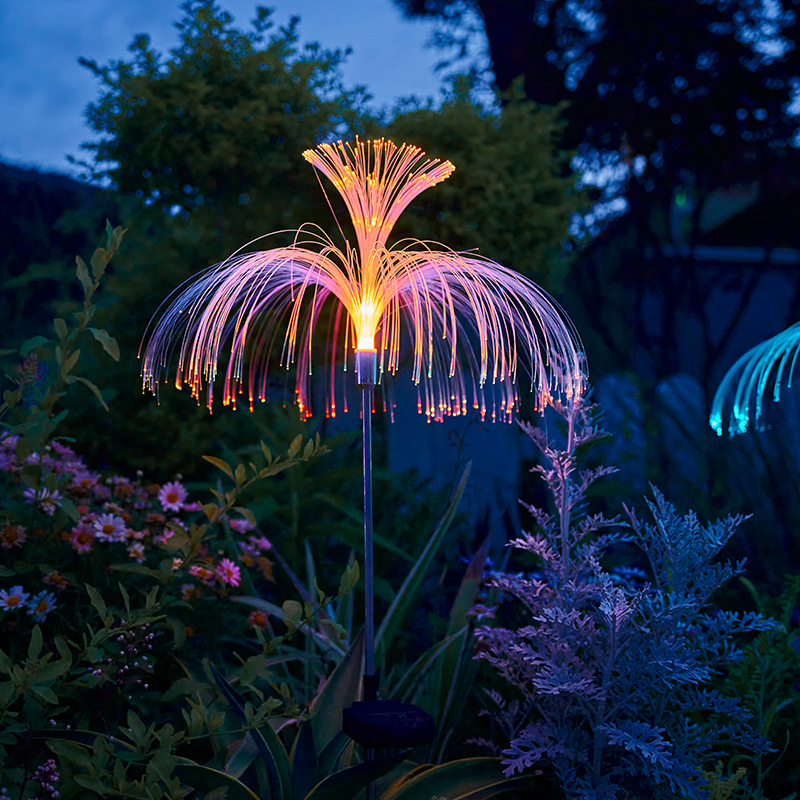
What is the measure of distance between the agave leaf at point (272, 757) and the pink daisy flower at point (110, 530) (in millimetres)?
565

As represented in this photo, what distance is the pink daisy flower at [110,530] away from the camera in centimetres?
233

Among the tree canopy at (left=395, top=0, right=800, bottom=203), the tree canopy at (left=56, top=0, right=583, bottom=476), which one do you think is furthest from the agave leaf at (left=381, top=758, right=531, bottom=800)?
the tree canopy at (left=395, top=0, right=800, bottom=203)

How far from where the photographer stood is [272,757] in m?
1.94

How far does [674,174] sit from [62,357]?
738 centimetres

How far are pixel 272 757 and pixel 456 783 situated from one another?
0.55 m

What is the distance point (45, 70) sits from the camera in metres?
7.60

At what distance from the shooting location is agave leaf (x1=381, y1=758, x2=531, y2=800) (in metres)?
2.09

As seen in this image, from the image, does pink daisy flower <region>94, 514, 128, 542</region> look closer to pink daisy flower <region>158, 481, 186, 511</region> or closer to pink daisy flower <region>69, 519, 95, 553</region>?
pink daisy flower <region>69, 519, 95, 553</region>

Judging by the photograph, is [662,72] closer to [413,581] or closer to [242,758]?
[413,581]

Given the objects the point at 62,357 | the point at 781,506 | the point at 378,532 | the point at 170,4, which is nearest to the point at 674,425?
the point at 781,506

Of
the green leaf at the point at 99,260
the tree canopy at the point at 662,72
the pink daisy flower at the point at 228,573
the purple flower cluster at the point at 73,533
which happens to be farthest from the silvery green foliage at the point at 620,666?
A: the tree canopy at the point at 662,72

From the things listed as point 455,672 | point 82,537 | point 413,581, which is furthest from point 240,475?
point 455,672

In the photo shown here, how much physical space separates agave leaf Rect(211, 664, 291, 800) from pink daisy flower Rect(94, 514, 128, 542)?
56 cm

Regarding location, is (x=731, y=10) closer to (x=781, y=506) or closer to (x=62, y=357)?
(x=781, y=506)
